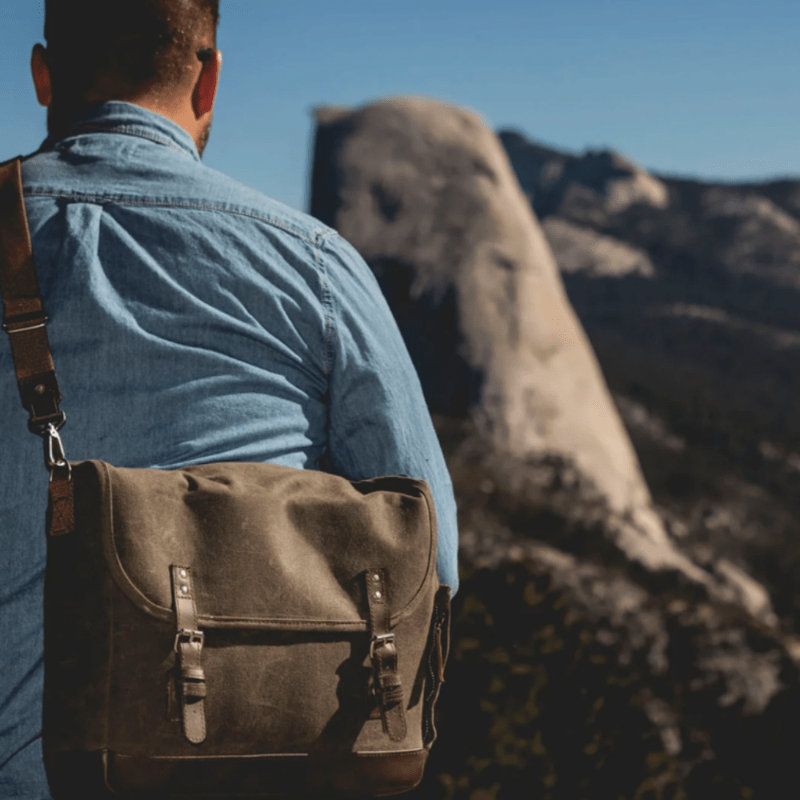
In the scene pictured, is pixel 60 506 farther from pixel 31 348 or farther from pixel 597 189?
pixel 597 189

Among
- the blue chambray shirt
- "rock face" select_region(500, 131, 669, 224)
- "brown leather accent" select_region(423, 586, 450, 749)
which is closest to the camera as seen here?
the blue chambray shirt

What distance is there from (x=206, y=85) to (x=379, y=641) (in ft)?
3.73

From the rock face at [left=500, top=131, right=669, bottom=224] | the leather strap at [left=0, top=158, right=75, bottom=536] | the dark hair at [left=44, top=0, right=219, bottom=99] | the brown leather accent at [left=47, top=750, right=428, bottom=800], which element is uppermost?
the dark hair at [left=44, top=0, right=219, bottom=99]

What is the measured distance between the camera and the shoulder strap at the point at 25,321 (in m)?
1.50

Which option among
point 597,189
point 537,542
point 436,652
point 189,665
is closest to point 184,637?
point 189,665

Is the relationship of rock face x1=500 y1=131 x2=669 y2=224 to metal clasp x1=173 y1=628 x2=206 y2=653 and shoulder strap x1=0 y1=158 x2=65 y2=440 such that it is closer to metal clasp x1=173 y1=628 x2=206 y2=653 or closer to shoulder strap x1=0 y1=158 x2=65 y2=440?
shoulder strap x1=0 y1=158 x2=65 y2=440

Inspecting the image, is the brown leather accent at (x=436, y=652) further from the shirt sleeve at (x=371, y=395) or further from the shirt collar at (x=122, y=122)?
the shirt collar at (x=122, y=122)

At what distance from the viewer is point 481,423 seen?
988cm

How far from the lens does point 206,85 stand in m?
1.89

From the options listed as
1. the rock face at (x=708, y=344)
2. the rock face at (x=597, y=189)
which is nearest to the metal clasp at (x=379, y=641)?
the rock face at (x=708, y=344)

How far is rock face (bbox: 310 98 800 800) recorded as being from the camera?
392 centimetres

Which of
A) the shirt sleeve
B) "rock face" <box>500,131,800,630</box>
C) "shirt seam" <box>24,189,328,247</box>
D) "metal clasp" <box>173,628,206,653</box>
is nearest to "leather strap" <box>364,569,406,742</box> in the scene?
the shirt sleeve

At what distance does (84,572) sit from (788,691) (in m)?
4.57

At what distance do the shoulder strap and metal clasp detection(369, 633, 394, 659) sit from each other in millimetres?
625
